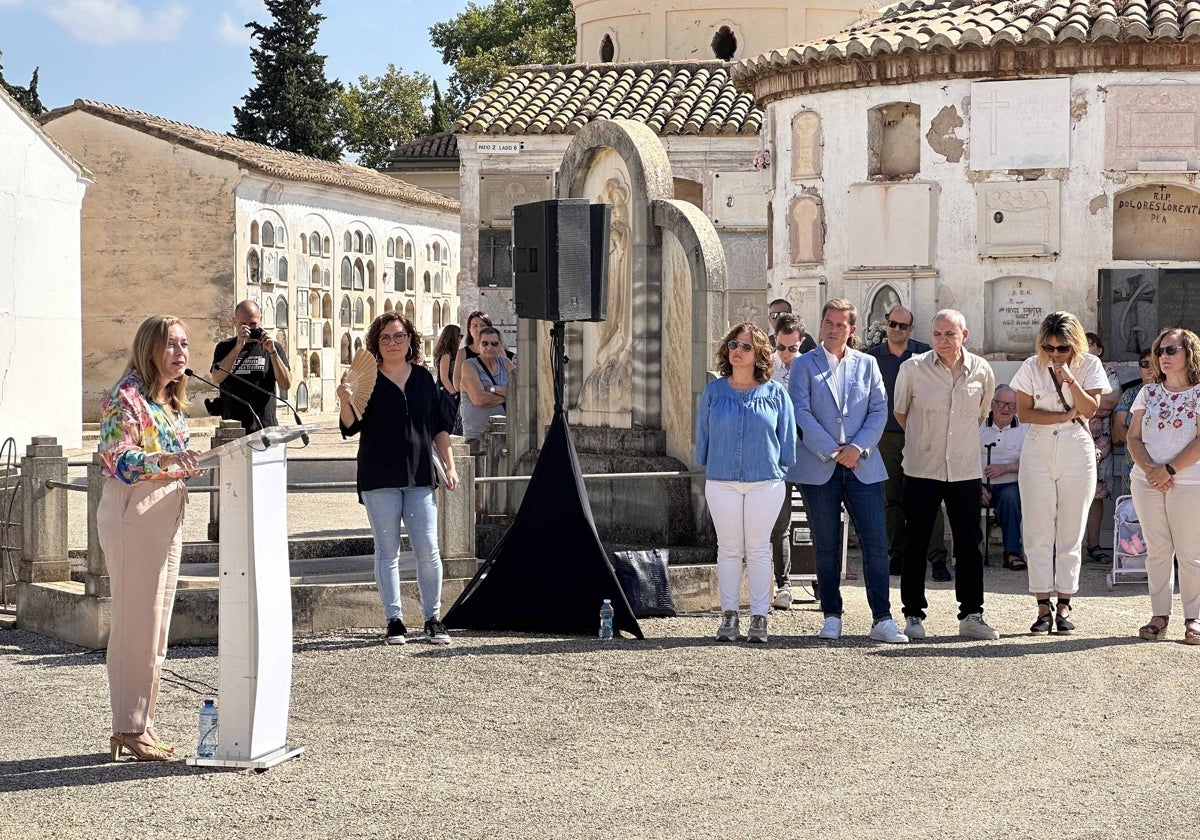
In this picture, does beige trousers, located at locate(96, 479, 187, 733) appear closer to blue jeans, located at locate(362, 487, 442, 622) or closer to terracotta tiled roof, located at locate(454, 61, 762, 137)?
blue jeans, located at locate(362, 487, 442, 622)

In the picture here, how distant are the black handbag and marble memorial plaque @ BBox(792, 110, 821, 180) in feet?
27.6

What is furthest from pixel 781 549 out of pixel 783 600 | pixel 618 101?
pixel 618 101

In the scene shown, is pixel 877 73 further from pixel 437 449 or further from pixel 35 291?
pixel 35 291

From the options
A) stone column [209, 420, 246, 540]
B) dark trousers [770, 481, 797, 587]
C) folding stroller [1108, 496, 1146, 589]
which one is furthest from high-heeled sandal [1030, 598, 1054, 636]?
stone column [209, 420, 246, 540]

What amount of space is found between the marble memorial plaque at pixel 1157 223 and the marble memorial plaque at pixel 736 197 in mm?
11704

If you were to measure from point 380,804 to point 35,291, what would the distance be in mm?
23196

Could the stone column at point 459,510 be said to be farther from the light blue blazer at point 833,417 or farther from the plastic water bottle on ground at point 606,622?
the light blue blazer at point 833,417

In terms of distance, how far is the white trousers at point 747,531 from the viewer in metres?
10.3

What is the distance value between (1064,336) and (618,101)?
762 inches

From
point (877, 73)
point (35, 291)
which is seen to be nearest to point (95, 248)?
point (35, 291)

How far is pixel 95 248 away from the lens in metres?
36.2

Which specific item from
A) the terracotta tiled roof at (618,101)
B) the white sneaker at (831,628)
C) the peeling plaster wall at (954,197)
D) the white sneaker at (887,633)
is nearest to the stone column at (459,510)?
the white sneaker at (831,628)

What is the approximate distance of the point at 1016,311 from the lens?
57.3 feet

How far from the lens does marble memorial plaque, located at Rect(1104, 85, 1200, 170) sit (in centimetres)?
1670
